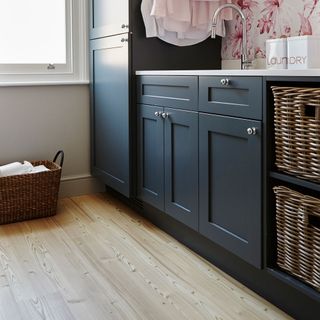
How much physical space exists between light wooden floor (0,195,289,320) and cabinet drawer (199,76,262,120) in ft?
2.36

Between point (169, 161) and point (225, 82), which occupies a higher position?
point (225, 82)

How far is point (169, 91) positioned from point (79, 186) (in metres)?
1.31

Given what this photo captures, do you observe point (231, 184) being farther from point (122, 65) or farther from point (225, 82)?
point (122, 65)

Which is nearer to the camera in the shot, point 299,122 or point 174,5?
point 299,122

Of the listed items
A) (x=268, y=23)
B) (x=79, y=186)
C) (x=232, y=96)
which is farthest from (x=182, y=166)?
(x=79, y=186)

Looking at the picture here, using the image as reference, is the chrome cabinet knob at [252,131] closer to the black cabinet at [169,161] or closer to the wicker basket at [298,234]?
the wicker basket at [298,234]

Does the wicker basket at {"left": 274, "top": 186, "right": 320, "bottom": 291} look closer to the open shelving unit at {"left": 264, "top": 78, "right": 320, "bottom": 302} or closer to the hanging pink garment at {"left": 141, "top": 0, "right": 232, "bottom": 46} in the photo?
the open shelving unit at {"left": 264, "top": 78, "right": 320, "bottom": 302}

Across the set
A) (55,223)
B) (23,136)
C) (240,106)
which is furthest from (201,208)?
(23,136)

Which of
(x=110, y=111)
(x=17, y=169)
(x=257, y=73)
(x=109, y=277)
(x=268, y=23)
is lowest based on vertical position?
(x=109, y=277)

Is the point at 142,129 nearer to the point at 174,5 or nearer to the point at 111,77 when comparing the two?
the point at 111,77

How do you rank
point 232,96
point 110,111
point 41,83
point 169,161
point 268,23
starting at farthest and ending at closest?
point 41,83 < point 110,111 < point 268,23 < point 169,161 < point 232,96

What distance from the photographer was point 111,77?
2.90 metres

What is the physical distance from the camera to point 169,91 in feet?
7.66

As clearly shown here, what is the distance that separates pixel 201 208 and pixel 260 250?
0.42 meters
